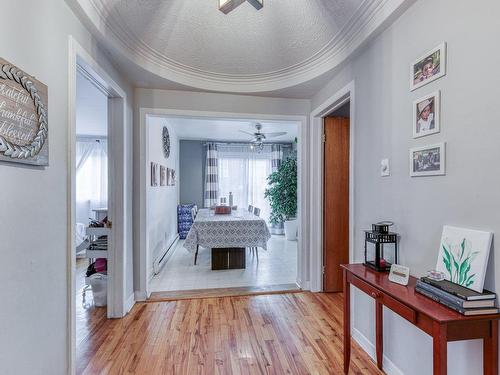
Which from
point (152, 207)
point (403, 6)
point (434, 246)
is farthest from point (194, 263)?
point (403, 6)

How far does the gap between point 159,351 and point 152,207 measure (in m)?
2.17

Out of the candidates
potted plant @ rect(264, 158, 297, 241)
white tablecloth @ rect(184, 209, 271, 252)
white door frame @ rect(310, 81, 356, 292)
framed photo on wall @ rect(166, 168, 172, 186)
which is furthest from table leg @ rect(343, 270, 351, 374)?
potted plant @ rect(264, 158, 297, 241)

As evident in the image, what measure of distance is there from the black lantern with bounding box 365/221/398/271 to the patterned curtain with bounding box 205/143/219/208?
5.32m

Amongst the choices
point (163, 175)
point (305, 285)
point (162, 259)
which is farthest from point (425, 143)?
point (162, 259)

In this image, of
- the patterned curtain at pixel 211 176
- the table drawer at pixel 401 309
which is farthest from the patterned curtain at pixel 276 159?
the table drawer at pixel 401 309

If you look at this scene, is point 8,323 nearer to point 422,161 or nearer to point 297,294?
point 422,161

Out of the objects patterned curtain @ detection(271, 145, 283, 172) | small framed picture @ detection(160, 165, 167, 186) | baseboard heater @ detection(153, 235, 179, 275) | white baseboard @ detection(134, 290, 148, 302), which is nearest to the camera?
white baseboard @ detection(134, 290, 148, 302)

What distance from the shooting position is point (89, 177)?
5.75m

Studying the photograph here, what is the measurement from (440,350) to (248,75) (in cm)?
278

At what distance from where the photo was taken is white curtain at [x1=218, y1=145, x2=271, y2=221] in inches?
276

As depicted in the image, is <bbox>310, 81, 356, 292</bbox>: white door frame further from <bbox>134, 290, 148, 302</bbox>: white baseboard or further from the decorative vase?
the decorative vase

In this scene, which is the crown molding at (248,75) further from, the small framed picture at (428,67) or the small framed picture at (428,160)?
the small framed picture at (428,160)

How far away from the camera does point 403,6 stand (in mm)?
1625

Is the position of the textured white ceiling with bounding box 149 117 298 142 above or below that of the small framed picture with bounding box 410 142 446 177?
above
